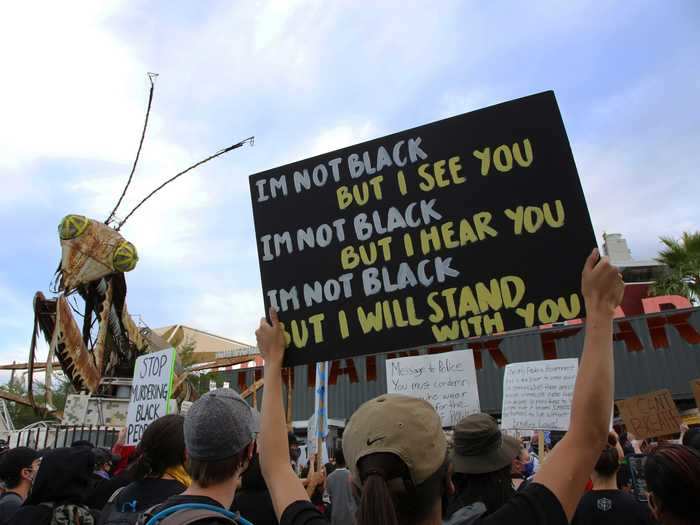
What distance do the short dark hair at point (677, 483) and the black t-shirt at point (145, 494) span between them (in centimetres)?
230

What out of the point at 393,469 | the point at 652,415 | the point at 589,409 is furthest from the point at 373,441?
the point at 652,415

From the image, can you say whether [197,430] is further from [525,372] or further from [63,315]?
[63,315]

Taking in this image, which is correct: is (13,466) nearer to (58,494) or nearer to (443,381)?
(58,494)

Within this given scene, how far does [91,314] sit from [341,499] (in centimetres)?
2003

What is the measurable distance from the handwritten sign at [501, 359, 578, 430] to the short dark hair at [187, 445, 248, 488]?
4.46 metres

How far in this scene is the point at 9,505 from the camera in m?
4.34

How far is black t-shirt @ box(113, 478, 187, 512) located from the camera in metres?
2.90

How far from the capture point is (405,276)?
9.41 ft

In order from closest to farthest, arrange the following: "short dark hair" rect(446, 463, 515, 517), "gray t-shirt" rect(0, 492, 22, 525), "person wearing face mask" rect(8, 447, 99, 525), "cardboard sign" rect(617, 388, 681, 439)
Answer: "short dark hair" rect(446, 463, 515, 517) → "person wearing face mask" rect(8, 447, 99, 525) → "gray t-shirt" rect(0, 492, 22, 525) → "cardboard sign" rect(617, 388, 681, 439)

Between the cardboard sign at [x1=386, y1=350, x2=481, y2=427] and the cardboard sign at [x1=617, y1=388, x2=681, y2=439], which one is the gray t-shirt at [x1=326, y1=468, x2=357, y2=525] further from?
the cardboard sign at [x1=617, y1=388, x2=681, y2=439]

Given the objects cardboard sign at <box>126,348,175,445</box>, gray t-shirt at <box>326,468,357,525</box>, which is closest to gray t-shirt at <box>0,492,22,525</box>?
cardboard sign at <box>126,348,175,445</box>

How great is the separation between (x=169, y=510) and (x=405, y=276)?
1529 mm

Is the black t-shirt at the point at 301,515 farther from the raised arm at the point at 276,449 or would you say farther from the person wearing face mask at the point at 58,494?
the person wearing face mask at the point at 58,494

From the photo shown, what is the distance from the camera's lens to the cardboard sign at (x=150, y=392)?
6.01 m
